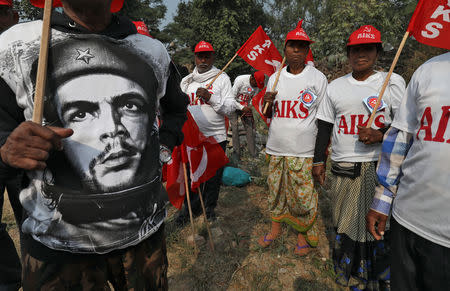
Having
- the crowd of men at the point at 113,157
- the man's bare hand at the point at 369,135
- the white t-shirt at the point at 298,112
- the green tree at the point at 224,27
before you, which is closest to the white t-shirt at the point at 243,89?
the white t-shirt at the point at 298,112

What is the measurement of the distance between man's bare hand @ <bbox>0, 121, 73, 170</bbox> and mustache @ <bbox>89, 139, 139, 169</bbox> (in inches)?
8.8

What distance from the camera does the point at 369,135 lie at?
2.19 metres

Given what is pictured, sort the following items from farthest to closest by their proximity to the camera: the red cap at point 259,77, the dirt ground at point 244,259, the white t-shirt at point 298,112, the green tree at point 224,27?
the green tree at point 224,27
the red cap at point 259,77
the white t-shirt at point 298,112
the dirt ground at point 244,259

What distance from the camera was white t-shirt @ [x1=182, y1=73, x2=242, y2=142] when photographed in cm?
363

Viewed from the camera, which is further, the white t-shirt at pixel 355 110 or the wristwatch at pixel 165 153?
the white t-shirt at pixel 355 110

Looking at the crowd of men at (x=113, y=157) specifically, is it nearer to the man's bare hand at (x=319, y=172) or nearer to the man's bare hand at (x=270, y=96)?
the man's bare hand at (x=319, y=172)

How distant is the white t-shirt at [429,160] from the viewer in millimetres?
1230

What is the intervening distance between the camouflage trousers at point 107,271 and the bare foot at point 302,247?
6.74ft

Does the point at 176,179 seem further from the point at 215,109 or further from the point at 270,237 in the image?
the point at 270,237

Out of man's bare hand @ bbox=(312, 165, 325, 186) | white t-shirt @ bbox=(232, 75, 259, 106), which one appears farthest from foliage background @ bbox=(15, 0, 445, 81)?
man's bare hand @ bbox=(312, 165, 325, 186)

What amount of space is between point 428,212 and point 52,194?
5.41 feet

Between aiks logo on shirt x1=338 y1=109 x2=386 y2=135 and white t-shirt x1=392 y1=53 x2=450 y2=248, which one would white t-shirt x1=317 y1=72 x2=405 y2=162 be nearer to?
aiks logo on shirt x1=338 y1=109 x2=386 y2=135

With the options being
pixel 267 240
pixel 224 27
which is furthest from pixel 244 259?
pixel 224 27

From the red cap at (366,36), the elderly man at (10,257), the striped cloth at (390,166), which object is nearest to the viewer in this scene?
the striped cloth at (390,166)
